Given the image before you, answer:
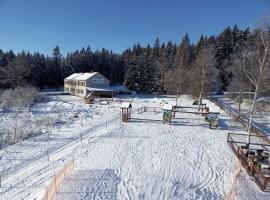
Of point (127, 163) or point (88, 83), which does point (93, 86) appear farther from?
point (127, 163)

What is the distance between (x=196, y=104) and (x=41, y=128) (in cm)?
2602

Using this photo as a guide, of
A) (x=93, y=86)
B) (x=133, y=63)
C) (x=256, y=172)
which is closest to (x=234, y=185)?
(x=256, y=172)

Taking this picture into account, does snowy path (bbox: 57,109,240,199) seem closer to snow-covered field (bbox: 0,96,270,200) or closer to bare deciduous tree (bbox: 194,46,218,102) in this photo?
snow-covered field (bbox: 0,96,270,200)

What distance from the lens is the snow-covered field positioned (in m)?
11.5

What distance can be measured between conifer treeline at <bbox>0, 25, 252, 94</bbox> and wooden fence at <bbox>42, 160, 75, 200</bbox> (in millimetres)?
35459

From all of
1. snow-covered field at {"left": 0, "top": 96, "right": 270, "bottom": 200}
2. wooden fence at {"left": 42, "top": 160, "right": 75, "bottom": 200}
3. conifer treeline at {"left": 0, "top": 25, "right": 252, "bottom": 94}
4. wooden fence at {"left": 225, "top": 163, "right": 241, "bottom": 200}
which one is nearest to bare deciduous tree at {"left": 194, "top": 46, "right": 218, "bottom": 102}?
conifer treeline at {"left": 0, "top": 25, "right": 252, "bottom": 94}

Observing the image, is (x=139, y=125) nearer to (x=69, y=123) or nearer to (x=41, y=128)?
(x=69, y=123)

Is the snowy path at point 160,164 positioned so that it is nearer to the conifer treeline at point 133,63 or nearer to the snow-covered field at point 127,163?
the snow-covered field at point 127,163

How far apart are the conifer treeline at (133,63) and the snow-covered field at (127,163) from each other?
27.4 metres

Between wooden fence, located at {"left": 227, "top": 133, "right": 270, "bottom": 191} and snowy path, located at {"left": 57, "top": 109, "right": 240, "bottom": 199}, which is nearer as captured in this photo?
snowy path, located at {"left": 57, "top": 109, "right": 240, "bottom": 199}

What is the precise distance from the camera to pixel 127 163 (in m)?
14.8

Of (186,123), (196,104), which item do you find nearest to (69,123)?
(186,123)

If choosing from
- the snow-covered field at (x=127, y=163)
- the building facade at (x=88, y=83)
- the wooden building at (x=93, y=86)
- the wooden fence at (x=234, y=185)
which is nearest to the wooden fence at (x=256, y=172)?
the snow-covered field at (x=127, y=163)

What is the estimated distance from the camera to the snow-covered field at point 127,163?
1145 centimetres
